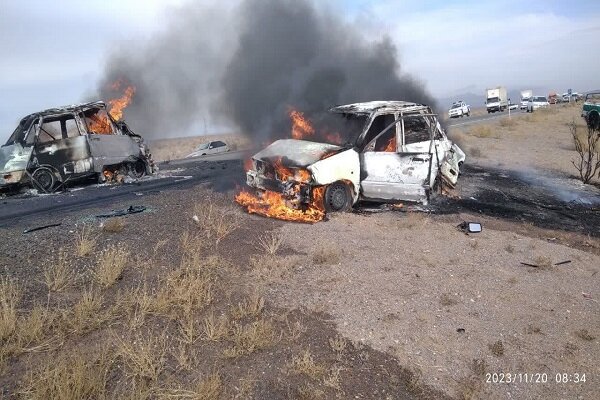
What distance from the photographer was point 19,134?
10.7 metres

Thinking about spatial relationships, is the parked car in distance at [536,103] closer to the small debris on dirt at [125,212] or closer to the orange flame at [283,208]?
the orange flame at [283,208]

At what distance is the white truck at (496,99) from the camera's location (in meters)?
48.4

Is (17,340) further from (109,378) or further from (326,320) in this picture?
(326,320)

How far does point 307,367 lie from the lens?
3459 mm

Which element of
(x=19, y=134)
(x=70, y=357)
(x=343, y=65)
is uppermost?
(x=343, y=65)

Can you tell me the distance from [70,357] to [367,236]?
441 centimetres

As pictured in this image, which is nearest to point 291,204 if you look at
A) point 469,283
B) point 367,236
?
point 367,236

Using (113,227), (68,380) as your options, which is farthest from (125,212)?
(68,380)

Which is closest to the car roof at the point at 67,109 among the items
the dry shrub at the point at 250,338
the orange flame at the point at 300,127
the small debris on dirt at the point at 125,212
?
the small debris on dirt at the point at 125,212

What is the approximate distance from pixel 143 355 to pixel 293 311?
1.55 meters

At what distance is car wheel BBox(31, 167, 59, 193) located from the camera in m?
10.7

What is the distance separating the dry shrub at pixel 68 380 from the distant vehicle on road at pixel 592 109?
22.8m

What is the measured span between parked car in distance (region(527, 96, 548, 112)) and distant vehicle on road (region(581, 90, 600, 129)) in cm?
2551

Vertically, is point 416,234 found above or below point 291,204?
below
